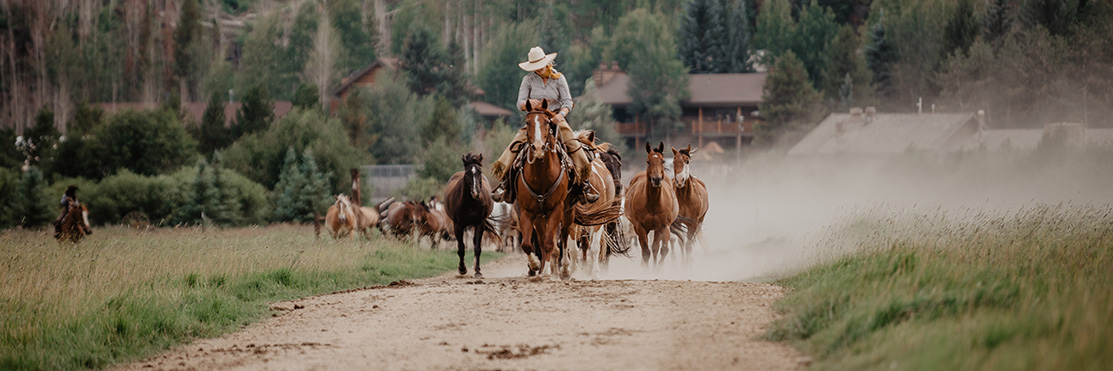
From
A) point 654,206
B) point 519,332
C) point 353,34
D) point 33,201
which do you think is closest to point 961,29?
point 353,34

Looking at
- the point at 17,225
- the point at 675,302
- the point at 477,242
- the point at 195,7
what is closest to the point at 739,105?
the point at 195,7

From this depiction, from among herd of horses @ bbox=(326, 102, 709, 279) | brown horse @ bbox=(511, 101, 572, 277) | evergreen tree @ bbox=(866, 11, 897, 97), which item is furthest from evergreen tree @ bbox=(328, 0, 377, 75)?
brown horse @ bbox=(511, 101, 572, 277)

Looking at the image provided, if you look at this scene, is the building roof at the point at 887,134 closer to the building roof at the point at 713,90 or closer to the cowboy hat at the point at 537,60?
the building roof at the point at 713,90

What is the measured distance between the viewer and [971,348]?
7434 millimetres

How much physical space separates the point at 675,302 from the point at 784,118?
84.0m

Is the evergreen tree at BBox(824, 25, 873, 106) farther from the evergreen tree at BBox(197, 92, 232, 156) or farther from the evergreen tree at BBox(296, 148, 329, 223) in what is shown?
the evergreen tree at BBox(296, 148, 329, 223)

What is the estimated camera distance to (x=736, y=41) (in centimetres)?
11331

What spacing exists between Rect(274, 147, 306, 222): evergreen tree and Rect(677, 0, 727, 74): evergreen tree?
206ft

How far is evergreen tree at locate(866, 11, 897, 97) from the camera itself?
100750 mm

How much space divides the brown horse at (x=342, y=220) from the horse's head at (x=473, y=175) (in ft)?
50.8

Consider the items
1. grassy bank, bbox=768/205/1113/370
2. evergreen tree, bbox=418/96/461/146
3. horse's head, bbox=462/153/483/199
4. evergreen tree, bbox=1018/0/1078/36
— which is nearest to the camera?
grassy bank, bbox=768/205/1113/370

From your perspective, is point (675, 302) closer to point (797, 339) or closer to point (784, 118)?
point (797, 339)

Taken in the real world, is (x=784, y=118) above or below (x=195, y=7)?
below

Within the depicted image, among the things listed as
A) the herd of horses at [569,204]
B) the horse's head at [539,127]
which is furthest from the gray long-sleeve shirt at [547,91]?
the horse's head at [539,127]
